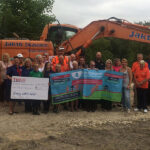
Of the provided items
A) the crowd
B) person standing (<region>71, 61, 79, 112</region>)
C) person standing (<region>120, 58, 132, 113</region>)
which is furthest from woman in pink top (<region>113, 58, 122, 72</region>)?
person standing (<region>71, 61, 79, 112</region>)

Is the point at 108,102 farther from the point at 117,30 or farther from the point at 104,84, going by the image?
the point at 117,30

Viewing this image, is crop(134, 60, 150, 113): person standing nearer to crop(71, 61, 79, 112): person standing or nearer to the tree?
crop(71, 61, 79, 112): person standing

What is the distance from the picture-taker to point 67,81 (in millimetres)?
8320

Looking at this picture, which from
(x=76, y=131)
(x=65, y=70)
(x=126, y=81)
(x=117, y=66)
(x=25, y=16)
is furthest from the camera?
(x=25, y=16)

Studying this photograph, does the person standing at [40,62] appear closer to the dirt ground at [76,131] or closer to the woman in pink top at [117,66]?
the dirt ground at [76,131]

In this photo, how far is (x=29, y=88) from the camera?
7914 millimetres

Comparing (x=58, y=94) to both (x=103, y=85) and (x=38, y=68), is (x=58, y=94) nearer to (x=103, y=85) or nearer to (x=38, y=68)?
(x=38, y=68)

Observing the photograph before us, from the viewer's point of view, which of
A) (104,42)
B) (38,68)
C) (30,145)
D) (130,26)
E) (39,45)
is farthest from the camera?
(104,42)

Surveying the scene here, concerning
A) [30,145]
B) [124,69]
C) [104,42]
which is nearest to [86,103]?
[124,69]

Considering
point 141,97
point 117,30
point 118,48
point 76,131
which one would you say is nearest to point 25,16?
point 118,48

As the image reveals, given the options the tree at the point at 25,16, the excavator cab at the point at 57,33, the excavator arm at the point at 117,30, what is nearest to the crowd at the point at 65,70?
the excavator arm at the point at 117,30

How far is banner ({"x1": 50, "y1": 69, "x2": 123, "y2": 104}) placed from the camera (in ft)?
26.9

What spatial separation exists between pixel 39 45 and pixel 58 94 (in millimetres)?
2882

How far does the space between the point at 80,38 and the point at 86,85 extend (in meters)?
2.62
